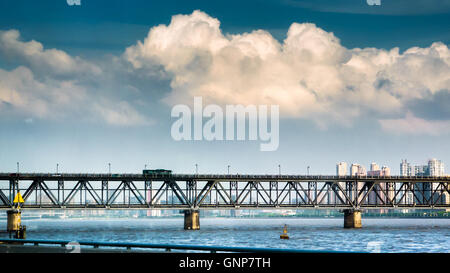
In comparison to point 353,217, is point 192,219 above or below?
above

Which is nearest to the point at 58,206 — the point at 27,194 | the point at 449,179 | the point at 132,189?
the point at 27,194

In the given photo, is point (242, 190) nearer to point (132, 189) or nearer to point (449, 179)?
point (132, 189)

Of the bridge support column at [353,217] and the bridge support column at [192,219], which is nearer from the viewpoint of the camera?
the bridge support column at [192,219]

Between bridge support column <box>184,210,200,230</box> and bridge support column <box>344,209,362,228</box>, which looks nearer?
bridge support column <box>184,210,200,230</box>

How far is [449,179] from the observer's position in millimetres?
177125

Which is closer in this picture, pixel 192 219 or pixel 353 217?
pixel 192 219

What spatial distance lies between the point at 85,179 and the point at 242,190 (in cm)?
3940

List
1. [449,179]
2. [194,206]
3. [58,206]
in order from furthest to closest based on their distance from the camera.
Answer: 1. [449,179]
2. [194,206]
3. [58,206]
